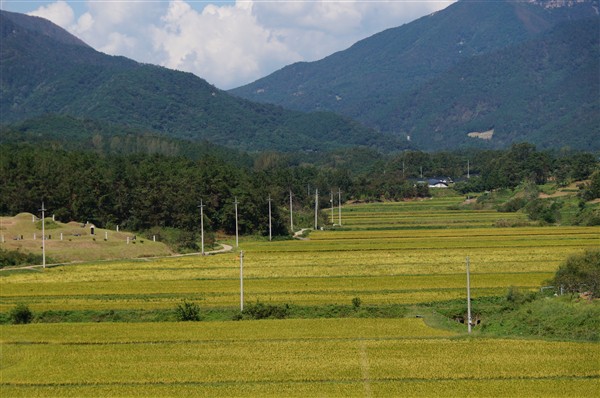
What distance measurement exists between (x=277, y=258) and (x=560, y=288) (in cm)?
3050

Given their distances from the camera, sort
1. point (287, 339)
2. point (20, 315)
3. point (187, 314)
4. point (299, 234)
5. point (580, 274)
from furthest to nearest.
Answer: point (299, 234) < point (580, 274) < point (20, 315) < point (187, 314) < point (287, 339)

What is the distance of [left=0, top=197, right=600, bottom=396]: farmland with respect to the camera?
32500mm

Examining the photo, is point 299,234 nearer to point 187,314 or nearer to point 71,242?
point 71,242

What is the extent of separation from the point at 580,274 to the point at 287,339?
687 inches

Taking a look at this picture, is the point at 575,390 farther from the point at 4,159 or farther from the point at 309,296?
the point at 4,159

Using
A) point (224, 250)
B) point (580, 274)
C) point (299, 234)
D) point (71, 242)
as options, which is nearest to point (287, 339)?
point (580, 274)

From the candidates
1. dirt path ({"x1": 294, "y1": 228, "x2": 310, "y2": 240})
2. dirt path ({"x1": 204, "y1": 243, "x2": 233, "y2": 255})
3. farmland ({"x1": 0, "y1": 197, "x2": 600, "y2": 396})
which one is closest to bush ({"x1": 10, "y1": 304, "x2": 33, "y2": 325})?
farmland ({"x1": 0, "y1": 197, "x2": 600, "y2": 396})

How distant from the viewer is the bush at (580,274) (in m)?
49.7

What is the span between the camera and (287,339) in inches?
1603

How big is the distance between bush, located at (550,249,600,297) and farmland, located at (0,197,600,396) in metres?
3.26

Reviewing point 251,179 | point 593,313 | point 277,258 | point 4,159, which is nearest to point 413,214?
point 251,179

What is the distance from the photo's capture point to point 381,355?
36.7 meters

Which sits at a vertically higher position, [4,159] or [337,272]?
[4,159]

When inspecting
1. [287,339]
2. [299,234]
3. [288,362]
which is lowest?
[288,362]
